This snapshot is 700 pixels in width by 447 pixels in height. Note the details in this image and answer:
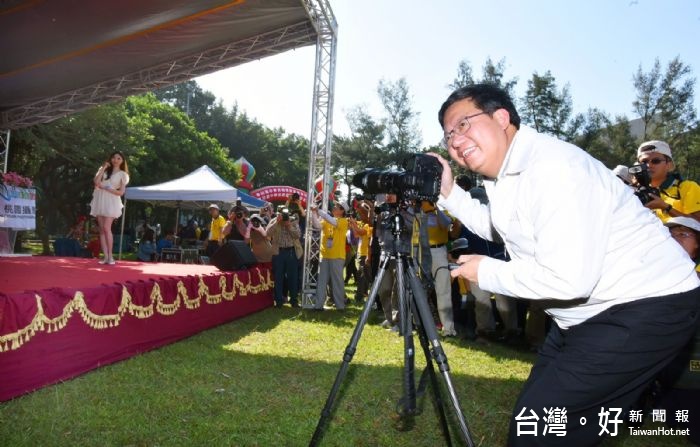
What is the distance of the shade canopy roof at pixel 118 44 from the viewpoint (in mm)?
6809

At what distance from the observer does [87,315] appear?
3.76 meters

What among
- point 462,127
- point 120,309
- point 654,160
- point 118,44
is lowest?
point 120,309

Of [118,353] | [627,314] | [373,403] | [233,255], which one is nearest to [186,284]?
[118,353]

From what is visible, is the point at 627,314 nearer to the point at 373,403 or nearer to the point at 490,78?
the point at 373,403

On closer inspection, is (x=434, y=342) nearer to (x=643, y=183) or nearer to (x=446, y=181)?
(x=446, y=181)

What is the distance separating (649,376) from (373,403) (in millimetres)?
2393

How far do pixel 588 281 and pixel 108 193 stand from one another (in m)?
6.67

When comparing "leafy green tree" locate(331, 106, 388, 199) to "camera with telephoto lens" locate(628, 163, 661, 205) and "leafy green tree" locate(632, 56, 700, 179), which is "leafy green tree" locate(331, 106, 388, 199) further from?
"camera with telephoto lens" locate(628, 163, 661, 205)

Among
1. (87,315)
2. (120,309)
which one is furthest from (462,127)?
(120,309)

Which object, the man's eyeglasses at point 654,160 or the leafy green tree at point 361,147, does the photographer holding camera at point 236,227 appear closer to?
the man's eyeglasses at point 654,160

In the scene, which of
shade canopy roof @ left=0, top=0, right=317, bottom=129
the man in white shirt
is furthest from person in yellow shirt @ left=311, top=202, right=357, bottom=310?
the man in white shirt

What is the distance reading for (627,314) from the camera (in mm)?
1408

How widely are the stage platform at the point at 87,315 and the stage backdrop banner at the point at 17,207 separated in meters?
1.89

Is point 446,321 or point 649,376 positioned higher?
point 649,376
